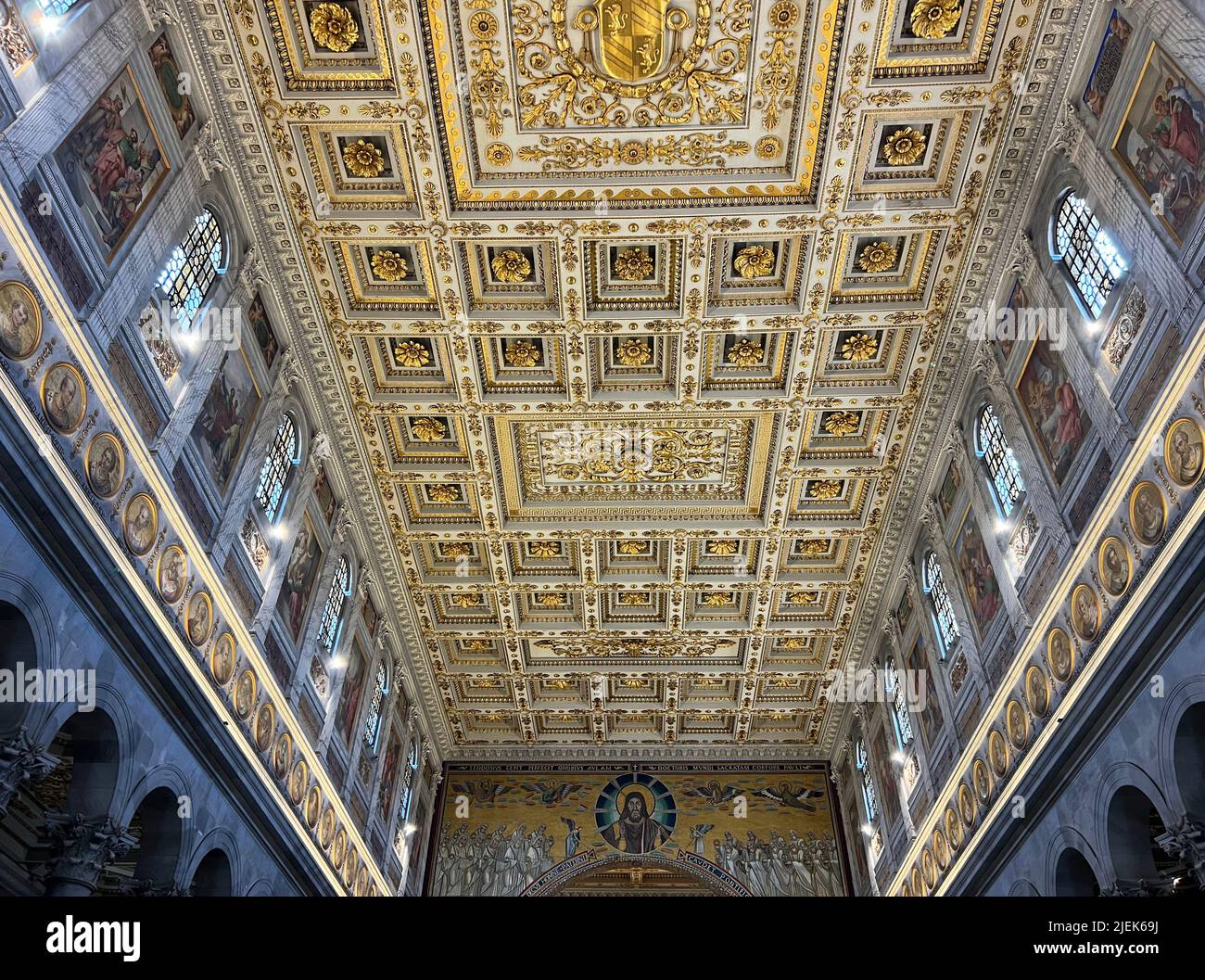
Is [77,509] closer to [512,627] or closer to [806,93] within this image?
[806,93]

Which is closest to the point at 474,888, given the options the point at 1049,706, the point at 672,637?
the point at 672,637

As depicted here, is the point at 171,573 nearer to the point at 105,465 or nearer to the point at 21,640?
the point at 105,465

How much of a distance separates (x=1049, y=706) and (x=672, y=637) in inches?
495

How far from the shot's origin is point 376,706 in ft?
73.2

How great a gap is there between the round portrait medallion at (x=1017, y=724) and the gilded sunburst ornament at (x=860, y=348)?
23.0 ft

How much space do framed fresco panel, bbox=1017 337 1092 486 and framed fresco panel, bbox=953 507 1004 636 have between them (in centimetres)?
265

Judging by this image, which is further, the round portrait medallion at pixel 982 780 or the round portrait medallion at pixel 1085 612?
the round portrait medallion at pixel 982 780

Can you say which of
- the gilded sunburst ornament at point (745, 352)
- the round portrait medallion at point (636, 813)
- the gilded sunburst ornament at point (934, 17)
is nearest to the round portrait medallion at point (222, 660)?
the gilded sunburst ornament at point (745, 352)

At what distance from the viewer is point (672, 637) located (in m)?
25.2

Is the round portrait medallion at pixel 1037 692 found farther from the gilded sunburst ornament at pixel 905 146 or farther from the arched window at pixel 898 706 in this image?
the gilded sunburst ornament at pixel 905 146

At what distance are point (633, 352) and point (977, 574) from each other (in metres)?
7.49

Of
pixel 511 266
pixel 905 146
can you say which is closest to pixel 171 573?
pixel 511 266

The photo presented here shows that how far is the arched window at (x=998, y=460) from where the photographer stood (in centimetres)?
1548

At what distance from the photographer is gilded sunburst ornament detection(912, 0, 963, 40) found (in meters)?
13.5
